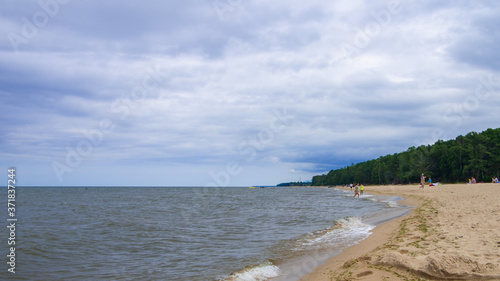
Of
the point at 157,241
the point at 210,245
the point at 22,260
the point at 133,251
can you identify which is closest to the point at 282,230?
the point at 210,245

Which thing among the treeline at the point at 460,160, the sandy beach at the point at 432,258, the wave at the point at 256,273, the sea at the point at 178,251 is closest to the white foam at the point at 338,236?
the sea at the point at 178,251

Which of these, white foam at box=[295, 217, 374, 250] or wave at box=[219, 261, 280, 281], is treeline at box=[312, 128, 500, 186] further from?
wave at box=[219, 261, 280, 281]

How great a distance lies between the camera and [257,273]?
910 centimetres

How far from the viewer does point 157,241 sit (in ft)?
48.8

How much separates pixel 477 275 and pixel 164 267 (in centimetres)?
861

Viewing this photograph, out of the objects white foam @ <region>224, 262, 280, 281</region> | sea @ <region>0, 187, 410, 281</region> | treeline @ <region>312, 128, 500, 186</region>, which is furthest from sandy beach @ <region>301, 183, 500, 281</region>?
treeline @ <region>312, 128, 500, 186</region>

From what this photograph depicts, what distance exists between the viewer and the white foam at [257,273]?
8.70 m

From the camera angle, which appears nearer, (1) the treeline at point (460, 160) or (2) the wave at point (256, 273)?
(2) the wave at point (256, 273)

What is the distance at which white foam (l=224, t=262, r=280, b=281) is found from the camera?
8695 mm

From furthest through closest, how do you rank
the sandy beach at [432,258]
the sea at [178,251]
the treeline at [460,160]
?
1. the treeline at [460,160]
2. the sea at [178,251]
3. the sandy beach at [432,258]

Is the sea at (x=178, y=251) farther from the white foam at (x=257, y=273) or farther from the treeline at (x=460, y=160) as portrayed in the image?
the treeline at (x=460, y=160)

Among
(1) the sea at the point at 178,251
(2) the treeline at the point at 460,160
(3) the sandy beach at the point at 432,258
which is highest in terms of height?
(2) the treeline at the point at 460,160

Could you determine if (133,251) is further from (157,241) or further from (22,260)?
(22,260)

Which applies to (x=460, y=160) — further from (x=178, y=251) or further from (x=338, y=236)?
(x=178, y=251)
